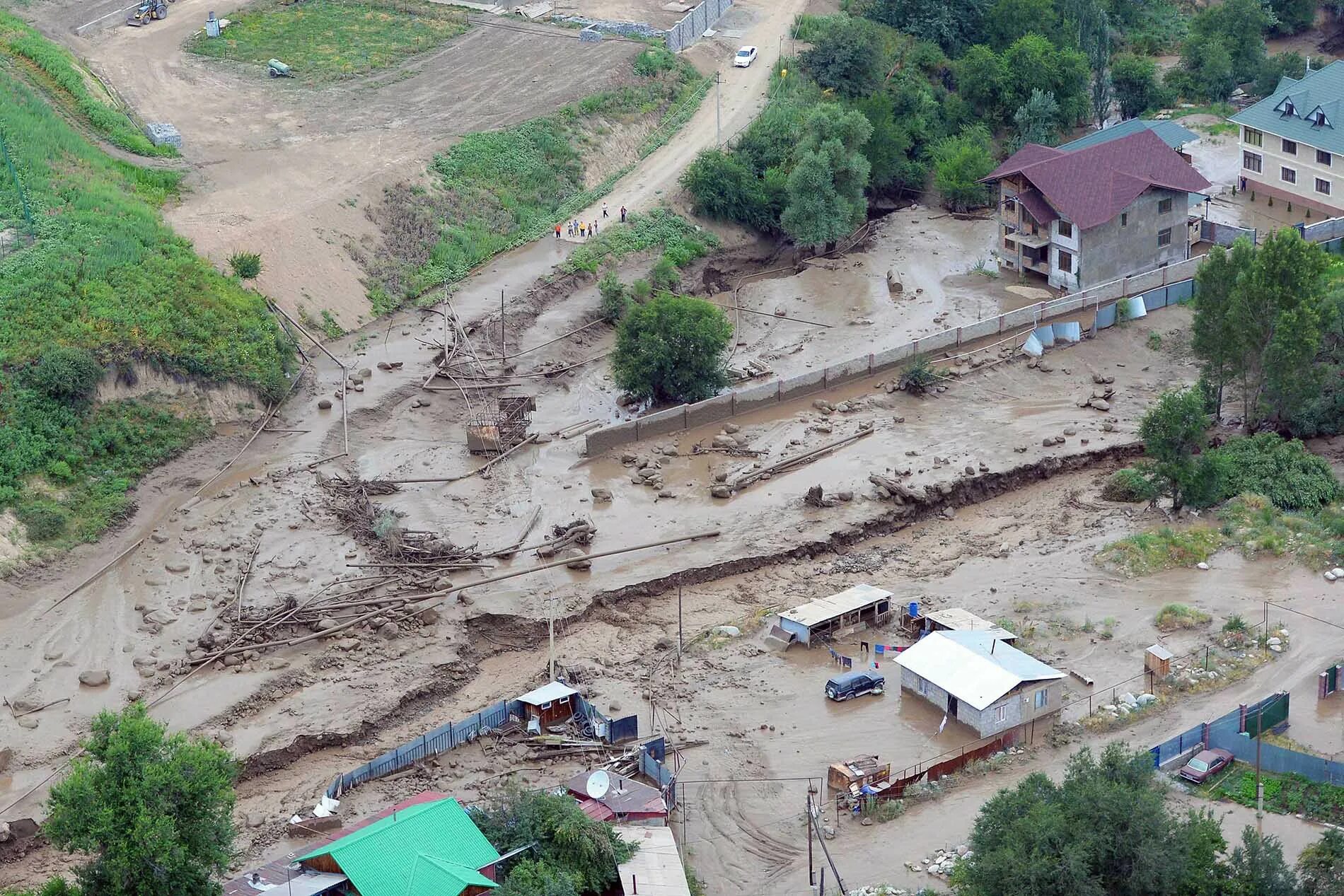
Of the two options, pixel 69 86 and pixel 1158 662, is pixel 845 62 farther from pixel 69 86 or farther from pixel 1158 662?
pixel 1158 662

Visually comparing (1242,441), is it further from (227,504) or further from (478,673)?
(227,504)

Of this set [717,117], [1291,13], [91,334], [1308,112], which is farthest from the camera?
[1291,13]

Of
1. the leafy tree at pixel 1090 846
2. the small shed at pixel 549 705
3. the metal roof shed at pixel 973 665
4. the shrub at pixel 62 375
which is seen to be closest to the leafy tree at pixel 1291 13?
the metal roof shed at pixel 973 665

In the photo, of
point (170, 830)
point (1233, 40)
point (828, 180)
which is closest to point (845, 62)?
point (828, 180)

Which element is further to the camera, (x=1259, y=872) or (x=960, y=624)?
(x=960, y=624)

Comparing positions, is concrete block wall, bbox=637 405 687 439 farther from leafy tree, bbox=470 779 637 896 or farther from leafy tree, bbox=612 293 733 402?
leafy tree, bbox=470 779 637 896

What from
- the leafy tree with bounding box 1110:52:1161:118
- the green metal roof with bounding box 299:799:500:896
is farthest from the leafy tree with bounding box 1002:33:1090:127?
the green metal roof with bounding box 299:799:500:896
